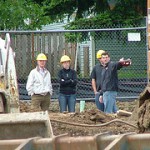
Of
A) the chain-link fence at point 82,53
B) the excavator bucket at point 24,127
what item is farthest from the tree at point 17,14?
the excavator bucket at point 24,127

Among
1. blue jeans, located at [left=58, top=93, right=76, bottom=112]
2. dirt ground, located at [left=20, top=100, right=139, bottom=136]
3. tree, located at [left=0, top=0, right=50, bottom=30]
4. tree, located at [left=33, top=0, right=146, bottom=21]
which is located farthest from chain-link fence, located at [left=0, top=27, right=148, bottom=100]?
tree, located at [left=33, top=0, right=146, bottom=21]

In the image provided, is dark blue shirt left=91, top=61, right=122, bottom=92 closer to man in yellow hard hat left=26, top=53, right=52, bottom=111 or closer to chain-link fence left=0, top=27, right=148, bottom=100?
man in yellow hard hat left=26, top=53, right=52, bottom=111

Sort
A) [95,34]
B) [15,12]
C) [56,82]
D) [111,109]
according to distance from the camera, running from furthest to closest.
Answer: [15,12]
[95,34]
[56,82]
[111,109]

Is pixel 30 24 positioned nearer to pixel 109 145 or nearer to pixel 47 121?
pixel 47 121

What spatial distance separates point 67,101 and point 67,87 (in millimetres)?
330

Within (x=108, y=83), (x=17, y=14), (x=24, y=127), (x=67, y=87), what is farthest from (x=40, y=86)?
(x=24, y=127)

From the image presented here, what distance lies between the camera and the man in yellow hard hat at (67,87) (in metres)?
15.1

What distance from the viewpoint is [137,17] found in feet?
80.7

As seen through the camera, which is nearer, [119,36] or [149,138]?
[149,138]

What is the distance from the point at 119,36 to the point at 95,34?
2.50 ft

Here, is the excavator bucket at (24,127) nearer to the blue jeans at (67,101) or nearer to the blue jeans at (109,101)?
the blue jeans at (109,101)

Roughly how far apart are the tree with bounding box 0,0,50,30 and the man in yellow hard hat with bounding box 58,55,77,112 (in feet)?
23.6

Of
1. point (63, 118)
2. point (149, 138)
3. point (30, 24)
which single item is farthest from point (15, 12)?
point (149, 138)

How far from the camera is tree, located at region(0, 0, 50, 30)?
22.1 meters
